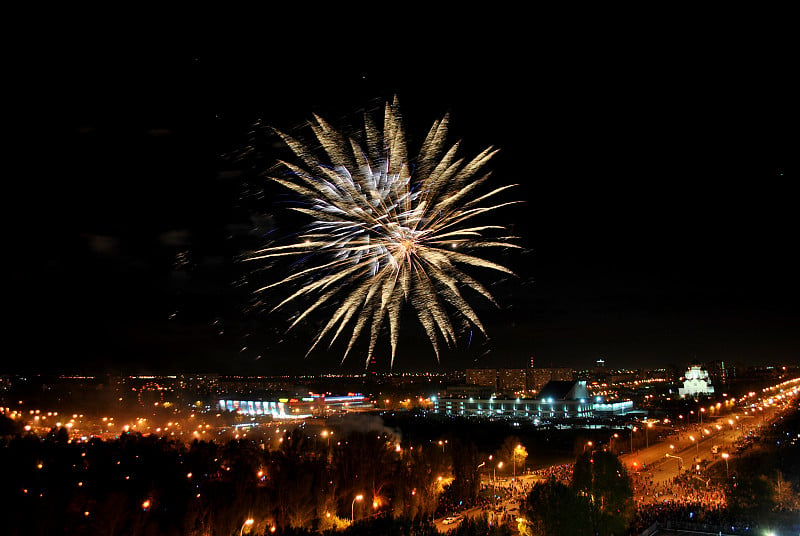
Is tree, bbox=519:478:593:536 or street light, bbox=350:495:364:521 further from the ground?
tree, bbox=519:478:593:536

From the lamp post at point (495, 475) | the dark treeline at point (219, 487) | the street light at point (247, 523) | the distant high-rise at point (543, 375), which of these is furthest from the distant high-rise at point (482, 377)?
the street light at point (247, 523)

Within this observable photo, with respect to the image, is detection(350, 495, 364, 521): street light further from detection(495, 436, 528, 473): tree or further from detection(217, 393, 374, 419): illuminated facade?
detection(217, 393, 374, 419): illuminated facade

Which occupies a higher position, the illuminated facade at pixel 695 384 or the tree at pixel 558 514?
the tree at pixel 558 514

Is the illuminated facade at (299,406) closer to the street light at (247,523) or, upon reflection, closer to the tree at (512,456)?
the tree at (512,456)

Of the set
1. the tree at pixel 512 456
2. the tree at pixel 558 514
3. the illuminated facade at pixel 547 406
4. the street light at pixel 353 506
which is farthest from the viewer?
the illuminated facade at pixel 547 406

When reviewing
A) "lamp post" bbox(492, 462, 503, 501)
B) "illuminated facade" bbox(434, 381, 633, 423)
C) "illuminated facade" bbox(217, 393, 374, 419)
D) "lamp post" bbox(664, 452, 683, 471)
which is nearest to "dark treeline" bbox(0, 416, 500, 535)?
"lamp post" bbox(492, 462, 503, 501)

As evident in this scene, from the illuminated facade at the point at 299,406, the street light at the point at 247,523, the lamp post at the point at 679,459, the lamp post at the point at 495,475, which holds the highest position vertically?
the street light at the point at 247,523

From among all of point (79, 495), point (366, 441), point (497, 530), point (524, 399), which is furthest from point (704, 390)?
point (79, 495)

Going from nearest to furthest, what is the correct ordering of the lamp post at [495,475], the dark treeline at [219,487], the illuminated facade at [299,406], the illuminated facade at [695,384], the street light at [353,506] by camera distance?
the dark treeline at [219,487]
the street light at [353,506]
the lamp post at [495,475]
the illuminated facade at [299,406]
the illuminated facade at [695,384]

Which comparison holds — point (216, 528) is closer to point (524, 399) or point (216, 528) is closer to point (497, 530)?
point (497, 530)

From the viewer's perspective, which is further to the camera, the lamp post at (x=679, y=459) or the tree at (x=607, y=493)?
the lamp post at (x=679, y=459)

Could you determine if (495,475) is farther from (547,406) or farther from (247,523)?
(547,406)
